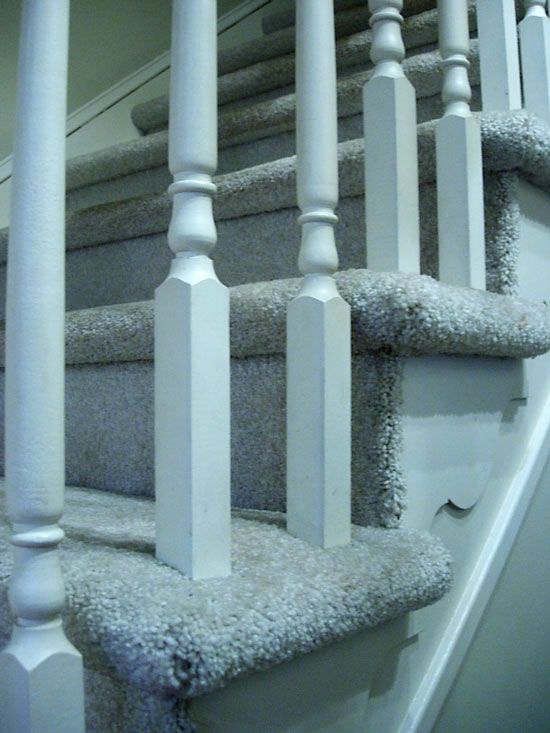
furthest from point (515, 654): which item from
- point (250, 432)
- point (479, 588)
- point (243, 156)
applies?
point (243, 156)

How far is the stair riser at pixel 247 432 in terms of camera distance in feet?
2.21

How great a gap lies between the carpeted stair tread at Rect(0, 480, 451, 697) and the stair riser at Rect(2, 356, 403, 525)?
0.20 feet

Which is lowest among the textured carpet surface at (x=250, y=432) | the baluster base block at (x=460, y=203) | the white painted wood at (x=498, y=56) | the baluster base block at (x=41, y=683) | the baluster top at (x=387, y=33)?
the baluster base block at (x=41, y=683)

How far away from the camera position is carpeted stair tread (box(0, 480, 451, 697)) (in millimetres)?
439

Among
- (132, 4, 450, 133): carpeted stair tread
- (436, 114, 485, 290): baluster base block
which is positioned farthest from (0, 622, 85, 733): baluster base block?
(132, 4, 450, 133): carpeted stair tread

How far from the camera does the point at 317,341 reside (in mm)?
608

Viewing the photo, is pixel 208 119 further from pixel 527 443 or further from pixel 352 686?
pixel 527 443

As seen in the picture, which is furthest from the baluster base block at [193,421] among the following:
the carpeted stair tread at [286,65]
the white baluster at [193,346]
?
the carpeted stair tread at [286,65]

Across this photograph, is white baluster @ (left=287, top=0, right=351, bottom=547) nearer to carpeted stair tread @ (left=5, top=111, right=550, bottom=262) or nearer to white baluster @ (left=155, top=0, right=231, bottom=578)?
white baluster @ (left=155, top=0, right=231, bottom=578)

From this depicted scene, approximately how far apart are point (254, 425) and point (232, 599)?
28 centimetres

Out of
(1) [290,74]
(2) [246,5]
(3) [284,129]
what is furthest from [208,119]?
(2) [246,5]

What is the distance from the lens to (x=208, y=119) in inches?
20.4

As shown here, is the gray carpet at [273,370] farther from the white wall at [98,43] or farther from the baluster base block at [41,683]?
the white wall at [98,43]

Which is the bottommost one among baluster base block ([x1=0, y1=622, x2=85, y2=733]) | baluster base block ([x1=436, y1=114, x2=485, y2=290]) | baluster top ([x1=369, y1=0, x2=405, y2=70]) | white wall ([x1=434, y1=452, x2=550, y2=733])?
white wall ([x1=434, y1=452, x2=550, y2=733])
